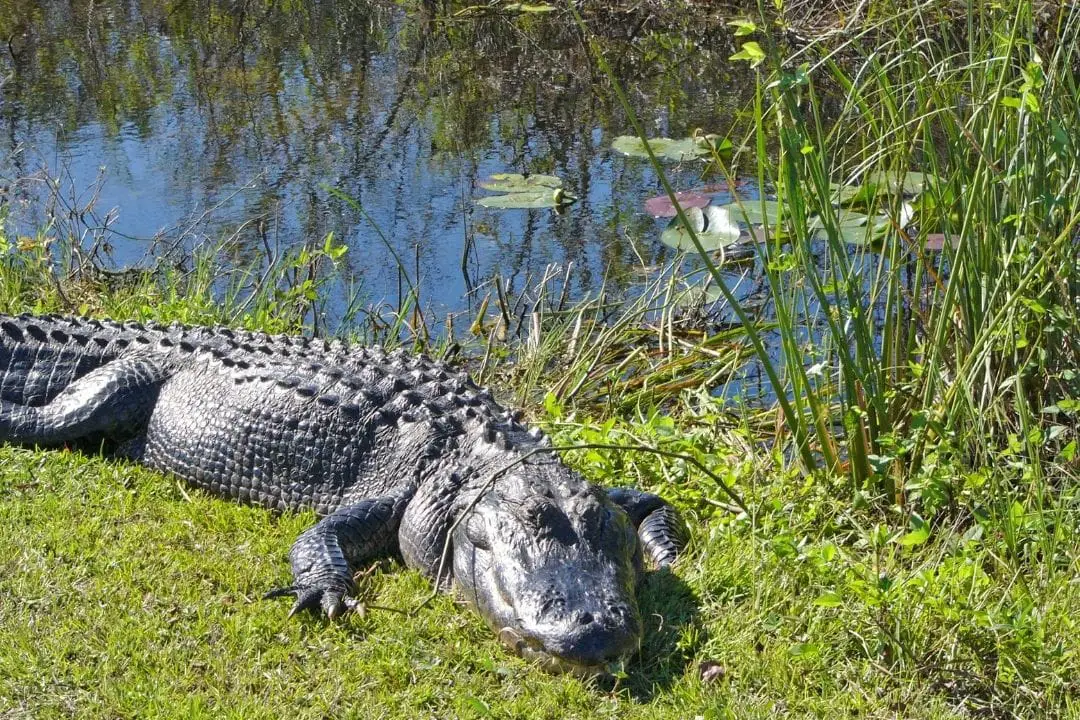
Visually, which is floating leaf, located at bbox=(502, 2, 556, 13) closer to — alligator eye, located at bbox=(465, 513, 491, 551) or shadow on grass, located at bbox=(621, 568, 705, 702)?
alligator eye, located at bbox=(465, 513, 491, 551)

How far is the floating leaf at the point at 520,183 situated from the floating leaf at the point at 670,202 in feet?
3.01

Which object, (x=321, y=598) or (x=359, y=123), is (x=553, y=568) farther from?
(x=359, y=123)

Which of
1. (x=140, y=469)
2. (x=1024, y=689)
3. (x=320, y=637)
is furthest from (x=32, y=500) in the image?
(x=1024, y=689)

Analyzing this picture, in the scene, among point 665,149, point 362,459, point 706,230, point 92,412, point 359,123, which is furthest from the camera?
point 359,123

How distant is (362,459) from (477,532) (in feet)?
2.57

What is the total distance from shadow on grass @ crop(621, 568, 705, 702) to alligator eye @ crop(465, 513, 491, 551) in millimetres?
495

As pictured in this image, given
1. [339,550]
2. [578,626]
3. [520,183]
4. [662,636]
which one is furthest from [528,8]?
[578,626]

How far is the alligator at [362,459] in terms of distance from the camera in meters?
3.42

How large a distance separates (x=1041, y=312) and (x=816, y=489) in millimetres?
1016

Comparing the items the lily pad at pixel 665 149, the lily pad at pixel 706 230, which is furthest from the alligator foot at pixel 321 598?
the lily pad at pixel 665 149

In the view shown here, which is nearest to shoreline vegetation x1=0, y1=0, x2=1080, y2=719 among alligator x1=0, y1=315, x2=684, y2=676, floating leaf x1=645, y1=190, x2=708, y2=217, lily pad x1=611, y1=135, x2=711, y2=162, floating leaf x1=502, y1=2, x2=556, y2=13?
alligator x1=0, y1=315, x2=684, y2=676

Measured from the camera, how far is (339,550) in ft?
12.4

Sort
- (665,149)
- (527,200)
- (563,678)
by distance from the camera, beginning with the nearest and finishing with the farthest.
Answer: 1. (563,678)
2. (527,200)
3. (665,149)

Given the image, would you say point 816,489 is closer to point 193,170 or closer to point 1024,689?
point 1024,689
